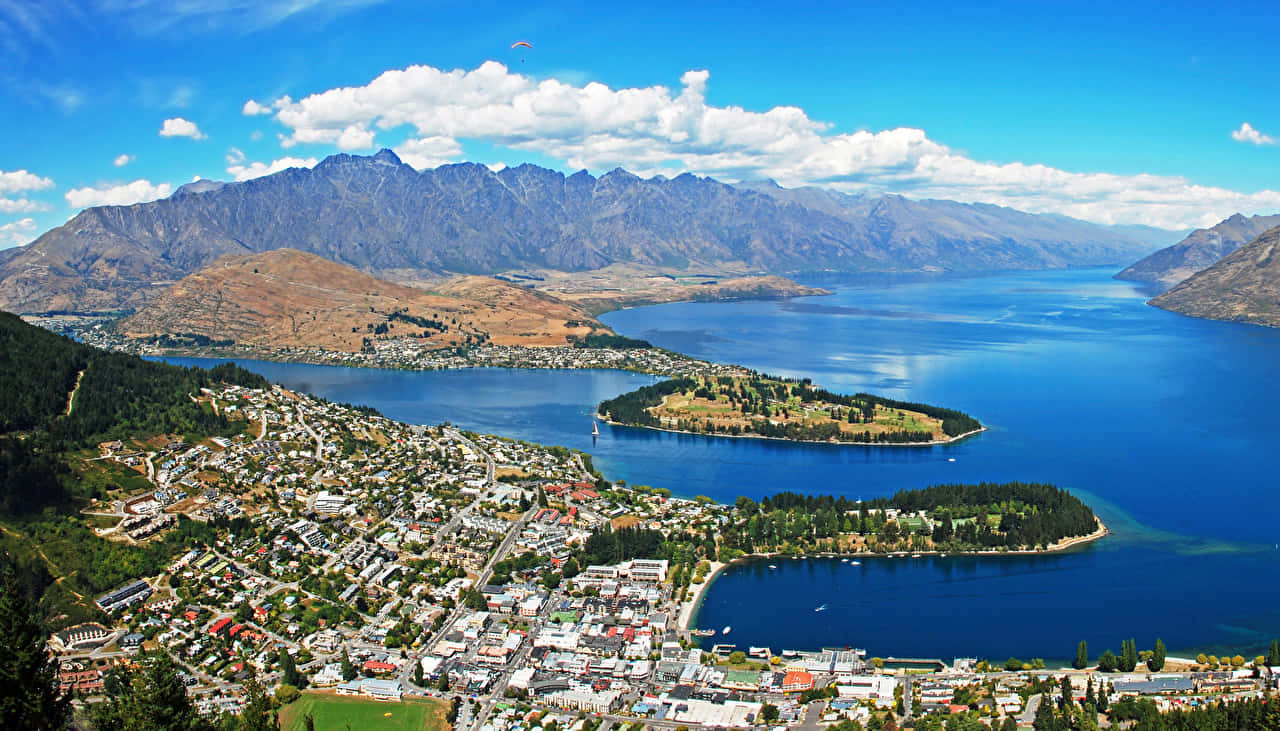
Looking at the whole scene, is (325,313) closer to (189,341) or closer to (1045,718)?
(189,341)

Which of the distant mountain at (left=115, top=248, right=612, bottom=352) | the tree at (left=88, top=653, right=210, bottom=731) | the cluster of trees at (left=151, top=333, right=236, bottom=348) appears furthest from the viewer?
the distant mountain at (left=115, top=248, right=612, bottom=352)

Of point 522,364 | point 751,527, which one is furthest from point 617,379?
point 751,527

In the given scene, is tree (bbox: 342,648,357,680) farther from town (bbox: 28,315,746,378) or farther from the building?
town (bbox: 28,315,746,378)

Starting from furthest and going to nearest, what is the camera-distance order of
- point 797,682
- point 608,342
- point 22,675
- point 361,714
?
point 608,342 → point 797,682 → point 361,714 → point 22,675

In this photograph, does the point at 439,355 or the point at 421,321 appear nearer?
the point at 439,355

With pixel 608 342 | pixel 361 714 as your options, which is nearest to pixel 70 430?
pixel 361 714

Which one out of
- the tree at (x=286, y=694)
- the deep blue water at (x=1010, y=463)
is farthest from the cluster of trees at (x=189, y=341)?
the tree at (x=286, y=694)

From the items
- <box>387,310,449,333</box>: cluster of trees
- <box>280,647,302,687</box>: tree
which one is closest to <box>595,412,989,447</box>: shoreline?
<box>280,647,302,687</box>: tree
